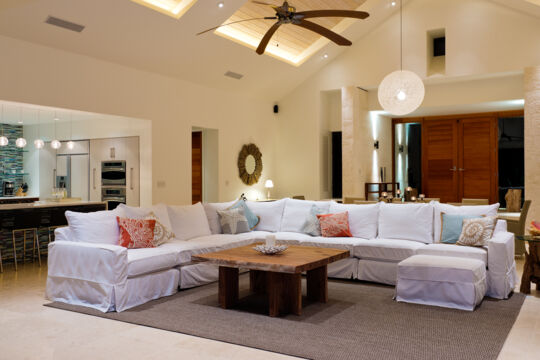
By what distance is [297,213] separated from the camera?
6656 millimetres

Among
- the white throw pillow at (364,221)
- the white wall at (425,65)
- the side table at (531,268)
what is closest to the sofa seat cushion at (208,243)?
the white throw pillow at (364,221)

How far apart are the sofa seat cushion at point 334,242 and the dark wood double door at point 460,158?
6.84m

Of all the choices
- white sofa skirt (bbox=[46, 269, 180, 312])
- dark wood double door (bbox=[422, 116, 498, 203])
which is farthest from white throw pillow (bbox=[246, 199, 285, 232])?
dark wood double door (bbox=[422, 116, 498, 203])

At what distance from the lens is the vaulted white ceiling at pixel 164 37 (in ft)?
20.4

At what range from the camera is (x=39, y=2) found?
5926mm

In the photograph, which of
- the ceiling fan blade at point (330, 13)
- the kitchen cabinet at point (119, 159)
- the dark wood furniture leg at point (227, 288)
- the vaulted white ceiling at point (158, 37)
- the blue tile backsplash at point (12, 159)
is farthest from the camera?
the blue tile backsplash at point (12, 159)

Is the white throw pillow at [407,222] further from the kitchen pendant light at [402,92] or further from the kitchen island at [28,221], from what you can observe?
the kitchen island at [28,221]

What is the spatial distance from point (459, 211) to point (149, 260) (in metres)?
3.56

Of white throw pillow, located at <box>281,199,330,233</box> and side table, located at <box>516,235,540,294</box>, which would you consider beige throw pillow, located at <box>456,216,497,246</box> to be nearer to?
side table, located at <box>516,235,540,294</box>

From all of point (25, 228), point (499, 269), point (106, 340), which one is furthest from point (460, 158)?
point (106, 340)

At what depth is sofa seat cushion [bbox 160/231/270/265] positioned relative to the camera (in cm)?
525

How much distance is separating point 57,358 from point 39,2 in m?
4.52

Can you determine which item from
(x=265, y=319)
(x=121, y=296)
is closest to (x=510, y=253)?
(x=265, y=319)

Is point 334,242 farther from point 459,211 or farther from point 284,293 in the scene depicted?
point 284,293
